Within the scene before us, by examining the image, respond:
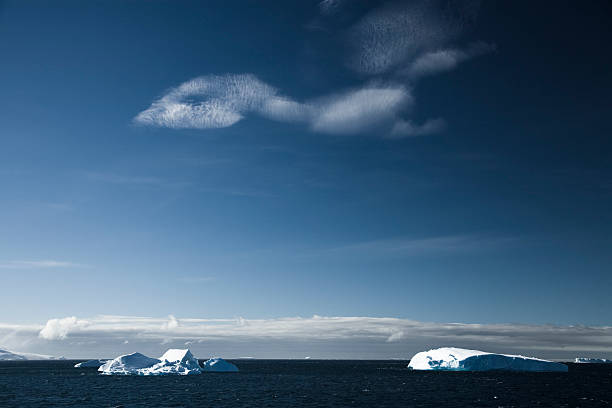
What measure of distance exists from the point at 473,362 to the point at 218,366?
74715 millimetres

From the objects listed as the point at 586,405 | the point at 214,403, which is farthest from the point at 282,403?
the point at 586,405

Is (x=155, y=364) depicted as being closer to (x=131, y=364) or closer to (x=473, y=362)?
(x=131, y=364)

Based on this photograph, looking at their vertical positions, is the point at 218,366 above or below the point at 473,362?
below

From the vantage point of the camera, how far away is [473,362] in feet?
372

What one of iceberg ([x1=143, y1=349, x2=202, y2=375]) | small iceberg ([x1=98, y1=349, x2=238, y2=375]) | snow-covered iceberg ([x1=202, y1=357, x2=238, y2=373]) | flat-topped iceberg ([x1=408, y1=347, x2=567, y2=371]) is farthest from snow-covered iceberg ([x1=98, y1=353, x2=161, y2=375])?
flat-topped iceberg ([x1=408, y1=347, x2=567, y2=371])

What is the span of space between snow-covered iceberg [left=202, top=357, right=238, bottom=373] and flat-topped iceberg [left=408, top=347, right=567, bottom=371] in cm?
5890

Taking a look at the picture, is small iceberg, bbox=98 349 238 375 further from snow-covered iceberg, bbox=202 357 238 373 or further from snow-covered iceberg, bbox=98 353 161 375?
snow-covered iceberg, bbox=202 357 238 373

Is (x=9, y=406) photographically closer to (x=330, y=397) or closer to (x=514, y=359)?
(x=330, y=397)

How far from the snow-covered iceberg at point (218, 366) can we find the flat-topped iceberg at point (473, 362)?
58899 mm

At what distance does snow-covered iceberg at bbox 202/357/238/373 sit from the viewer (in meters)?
130

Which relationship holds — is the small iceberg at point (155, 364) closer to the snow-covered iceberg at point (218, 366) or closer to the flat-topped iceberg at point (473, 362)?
the snow-covered iceberg at point (218, 366)

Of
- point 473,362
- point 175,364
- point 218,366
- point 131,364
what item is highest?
point 473,362

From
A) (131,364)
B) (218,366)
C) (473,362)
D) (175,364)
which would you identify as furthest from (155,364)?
(473,362)

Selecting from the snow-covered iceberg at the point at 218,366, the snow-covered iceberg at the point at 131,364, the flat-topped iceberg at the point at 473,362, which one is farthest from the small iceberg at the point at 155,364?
the flat-topped iceberg at the point at 473,362
